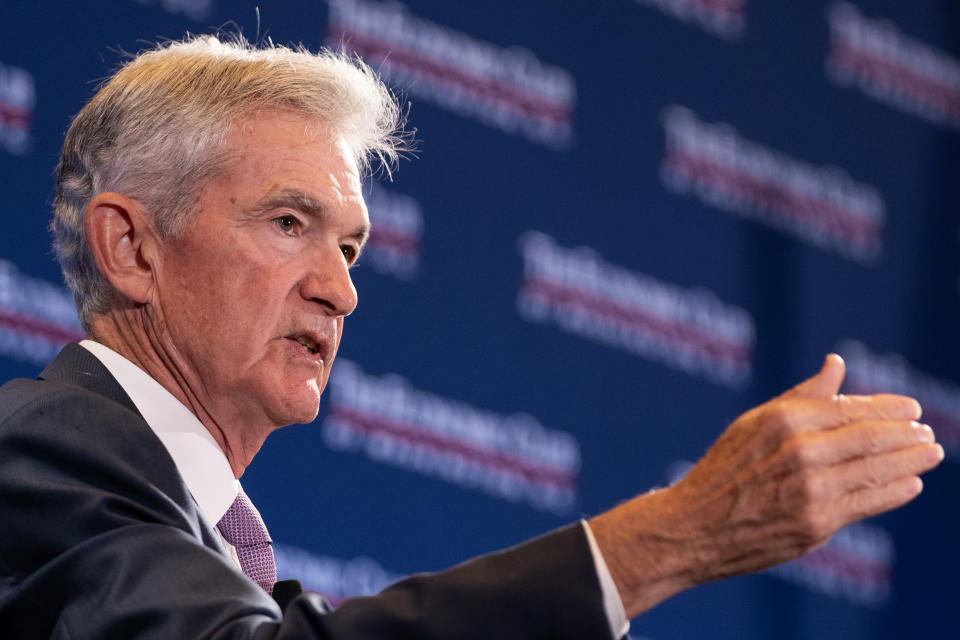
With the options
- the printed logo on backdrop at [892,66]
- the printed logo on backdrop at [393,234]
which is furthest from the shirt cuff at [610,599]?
the printed logo on backdrop at [892,66]

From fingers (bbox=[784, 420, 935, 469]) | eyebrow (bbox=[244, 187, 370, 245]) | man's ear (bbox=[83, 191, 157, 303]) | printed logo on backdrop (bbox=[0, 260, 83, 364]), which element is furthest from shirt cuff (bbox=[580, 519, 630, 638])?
printed logo on backdrop (bbox=[0, 260, 83, 364])

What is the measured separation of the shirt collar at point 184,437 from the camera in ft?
5.89

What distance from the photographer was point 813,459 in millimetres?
1272

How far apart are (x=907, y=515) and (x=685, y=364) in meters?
1.00

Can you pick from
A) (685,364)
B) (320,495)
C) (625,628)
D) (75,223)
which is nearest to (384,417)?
(320,495)

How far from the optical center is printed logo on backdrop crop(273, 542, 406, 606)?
3125mm

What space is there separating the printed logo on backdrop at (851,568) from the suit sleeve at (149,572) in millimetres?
2703

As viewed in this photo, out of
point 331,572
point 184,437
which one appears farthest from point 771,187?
point 184,437

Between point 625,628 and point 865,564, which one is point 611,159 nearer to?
point 865,564

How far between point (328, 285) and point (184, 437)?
0.32m

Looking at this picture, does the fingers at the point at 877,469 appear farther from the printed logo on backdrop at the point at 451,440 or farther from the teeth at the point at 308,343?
the printed logo on backdrop at the point at 451,440

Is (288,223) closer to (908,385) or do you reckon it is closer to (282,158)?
(282,158)

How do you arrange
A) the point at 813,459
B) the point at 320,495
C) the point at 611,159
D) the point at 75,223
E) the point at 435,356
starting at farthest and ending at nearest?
the point at 611,159 → the point at 435,356 → the point at 320,495 → the point at 75,223 → the point at 813,459

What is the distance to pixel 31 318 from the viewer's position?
280cm
